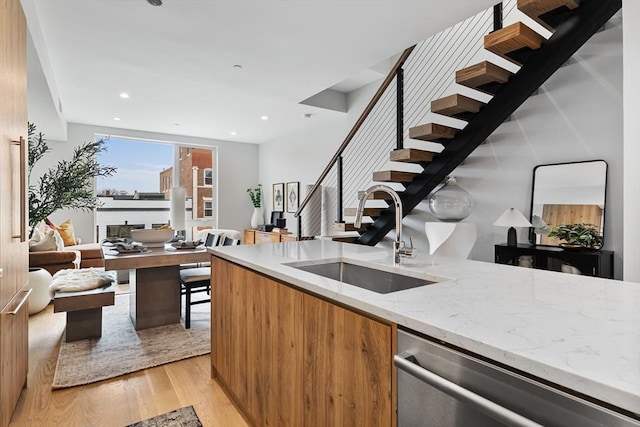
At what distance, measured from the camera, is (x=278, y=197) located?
23.5 ft

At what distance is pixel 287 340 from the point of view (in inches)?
56.9

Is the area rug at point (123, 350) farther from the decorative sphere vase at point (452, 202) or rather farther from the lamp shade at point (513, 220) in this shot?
the lamp shade at point (513, 220)

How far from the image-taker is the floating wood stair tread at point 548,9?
2262 millimetres

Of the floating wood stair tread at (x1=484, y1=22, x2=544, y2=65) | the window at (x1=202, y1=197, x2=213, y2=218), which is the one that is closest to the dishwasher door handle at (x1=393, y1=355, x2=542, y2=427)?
the floating wood stair tread at (x1=484, y1=22, x2=544, y2=65)

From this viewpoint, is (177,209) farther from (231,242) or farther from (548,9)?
(548,9)

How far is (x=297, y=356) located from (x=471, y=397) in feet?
2.56

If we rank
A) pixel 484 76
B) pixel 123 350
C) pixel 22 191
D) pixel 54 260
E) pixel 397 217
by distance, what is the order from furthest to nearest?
1. pixel 54 260
2. pixel 123 350
3. pixel 484 76
4. pixel 22 191
5. pixel 397 217

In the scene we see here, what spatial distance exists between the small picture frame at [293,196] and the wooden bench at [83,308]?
3811 mm

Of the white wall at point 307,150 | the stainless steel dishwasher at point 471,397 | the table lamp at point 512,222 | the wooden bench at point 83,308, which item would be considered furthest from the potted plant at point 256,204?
the stainless steel dishwasher at point 471,397

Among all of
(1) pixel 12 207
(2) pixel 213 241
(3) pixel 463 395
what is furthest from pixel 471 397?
(2) pixel 213 241

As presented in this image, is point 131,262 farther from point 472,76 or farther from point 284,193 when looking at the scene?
Answer: point 284,193

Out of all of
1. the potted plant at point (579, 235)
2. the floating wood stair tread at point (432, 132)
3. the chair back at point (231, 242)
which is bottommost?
the chair back at point (231, 242)

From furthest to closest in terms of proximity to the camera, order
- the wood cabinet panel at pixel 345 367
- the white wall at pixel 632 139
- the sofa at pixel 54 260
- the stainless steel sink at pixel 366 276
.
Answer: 1. the sofa at pixel 54 260
2. the white wall at pixel 632 139
3. the stainless steel sink at pixel 366 276
4. the wood cabinet panel at pixel 345 367

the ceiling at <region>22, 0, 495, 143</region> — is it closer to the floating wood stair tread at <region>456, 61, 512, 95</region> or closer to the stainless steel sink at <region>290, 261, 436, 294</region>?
Result: the floating wood stair tread at <region>456, 61, 512, 95</region>
